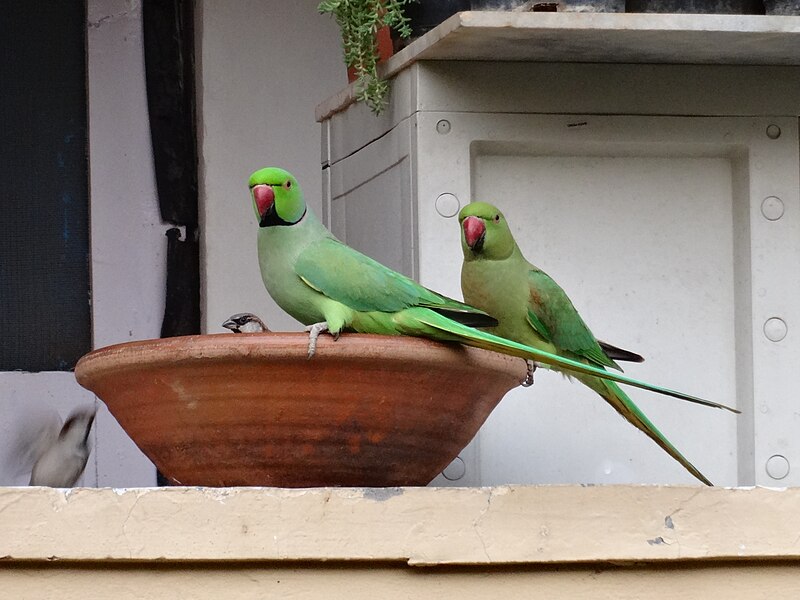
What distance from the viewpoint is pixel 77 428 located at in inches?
76.1

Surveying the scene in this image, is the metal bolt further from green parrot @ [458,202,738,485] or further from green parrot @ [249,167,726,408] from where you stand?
green parrot @ [249,167,726,408]

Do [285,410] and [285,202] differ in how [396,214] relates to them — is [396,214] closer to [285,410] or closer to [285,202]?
[285,202]

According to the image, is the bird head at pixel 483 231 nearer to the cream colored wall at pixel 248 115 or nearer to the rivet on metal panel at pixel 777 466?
the rivet on metal panel at pixel 777 466

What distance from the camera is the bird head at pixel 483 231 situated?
5.47ft

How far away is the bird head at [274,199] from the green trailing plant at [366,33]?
0.34 meters

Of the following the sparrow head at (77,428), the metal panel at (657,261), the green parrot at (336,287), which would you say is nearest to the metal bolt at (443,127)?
the metal panel at (657,261)

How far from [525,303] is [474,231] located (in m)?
0.19

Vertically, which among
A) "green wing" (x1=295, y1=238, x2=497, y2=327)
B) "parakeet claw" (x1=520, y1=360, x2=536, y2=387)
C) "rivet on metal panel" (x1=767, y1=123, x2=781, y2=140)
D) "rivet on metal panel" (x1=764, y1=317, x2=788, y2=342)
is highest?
"rivet on metal panel" (x1=767, y1=123, x2=781, y2=140)

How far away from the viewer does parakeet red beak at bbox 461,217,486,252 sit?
166 centimetres

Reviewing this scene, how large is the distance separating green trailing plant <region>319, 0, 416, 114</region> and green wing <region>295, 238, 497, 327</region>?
40 centimetres

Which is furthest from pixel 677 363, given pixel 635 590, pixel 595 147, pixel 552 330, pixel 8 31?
pixel 8 31

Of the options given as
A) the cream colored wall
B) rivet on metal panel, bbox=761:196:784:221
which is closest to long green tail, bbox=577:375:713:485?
rivet on metal panel, bbox=761:196:784:221

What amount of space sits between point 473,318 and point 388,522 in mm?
275

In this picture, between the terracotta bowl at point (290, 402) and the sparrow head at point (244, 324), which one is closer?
the terracotta bowl at point (290, 402)
